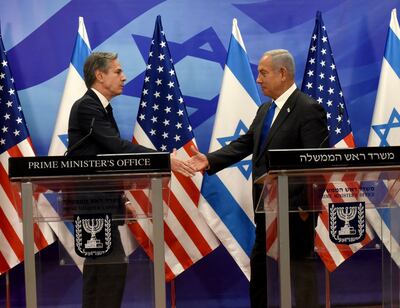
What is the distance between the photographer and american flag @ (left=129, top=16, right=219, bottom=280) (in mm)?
4621

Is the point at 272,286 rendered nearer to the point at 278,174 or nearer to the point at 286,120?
the point at 278,174

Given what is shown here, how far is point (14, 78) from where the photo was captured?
4.92 m

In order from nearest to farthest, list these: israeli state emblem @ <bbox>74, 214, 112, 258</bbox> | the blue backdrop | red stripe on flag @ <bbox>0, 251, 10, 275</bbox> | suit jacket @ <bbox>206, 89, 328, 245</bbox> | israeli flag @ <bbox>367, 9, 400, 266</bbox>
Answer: israeli state emblem @ <bbox>74, 214, 112, 258</bbox> < suit jacket @ <bbox>206, 89, 328, 245</bbox> < red stripe on flag @ <bbox>0, 251, 10, 275</bbox> < israeli flag @ <bbox>367, 9, 400, 266</bbox> < the blue backdrop

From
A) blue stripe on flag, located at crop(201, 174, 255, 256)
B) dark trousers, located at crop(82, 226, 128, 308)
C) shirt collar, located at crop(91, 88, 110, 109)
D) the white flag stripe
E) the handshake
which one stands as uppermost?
shirt collar, located at crop(91, 88, 110, 109)

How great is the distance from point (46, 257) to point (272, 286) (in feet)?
3.04

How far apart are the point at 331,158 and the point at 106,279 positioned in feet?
3.29

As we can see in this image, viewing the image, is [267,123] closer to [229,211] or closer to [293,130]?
[293,130]

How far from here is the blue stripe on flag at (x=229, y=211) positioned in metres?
4.63

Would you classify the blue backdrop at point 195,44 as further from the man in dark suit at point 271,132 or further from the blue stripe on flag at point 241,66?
the man in dark suit at point 271,132

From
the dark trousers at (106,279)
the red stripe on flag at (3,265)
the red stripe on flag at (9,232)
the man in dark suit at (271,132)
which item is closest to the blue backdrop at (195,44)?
the red stripe on flag at (9,232)

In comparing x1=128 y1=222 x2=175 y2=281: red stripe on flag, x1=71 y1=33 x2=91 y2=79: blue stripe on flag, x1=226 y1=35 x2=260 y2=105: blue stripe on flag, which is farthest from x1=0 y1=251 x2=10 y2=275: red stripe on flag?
x1=128 y1=222 x2=175 y2=281: red stripe on flag

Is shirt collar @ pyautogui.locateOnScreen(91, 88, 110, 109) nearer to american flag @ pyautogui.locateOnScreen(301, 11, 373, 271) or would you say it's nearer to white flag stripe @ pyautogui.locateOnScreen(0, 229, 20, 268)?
white flag stripe @ pyautogui.locateOnScreen(0, 229, 20, 268)

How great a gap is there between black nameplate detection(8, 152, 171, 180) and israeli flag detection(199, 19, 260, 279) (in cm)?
201

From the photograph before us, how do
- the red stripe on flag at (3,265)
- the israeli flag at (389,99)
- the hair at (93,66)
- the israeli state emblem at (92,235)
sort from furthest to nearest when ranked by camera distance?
1. the israeli flag at (389,99)
2. the red stripe on flag at (3,265)
3. the hair at (93,66)
4. the israeli state emblem at (92,235)
